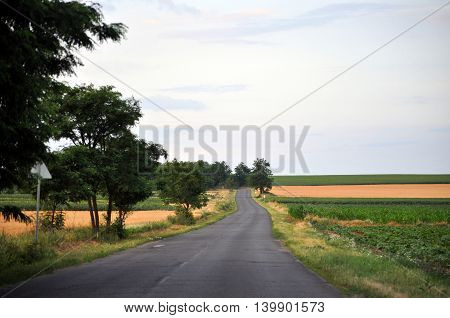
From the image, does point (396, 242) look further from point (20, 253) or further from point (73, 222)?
point (73, 222)

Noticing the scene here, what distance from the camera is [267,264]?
16359 millimetres

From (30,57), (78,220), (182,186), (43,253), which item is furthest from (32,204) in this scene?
(30,57)

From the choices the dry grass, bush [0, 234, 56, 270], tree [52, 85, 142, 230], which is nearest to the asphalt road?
bush [0, 234, 56, 270]

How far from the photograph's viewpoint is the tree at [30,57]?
9.89 meters

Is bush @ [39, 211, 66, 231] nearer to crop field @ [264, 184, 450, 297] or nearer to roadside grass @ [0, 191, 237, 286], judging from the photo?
roadside grass @ [0, 191, 237, 286]

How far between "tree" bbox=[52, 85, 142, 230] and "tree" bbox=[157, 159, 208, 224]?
19914 mm

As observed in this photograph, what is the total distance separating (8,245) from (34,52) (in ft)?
32.0

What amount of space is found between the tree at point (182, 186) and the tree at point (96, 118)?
19914 mm

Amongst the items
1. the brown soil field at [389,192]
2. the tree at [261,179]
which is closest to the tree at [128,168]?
the brown soil field at [389,192]

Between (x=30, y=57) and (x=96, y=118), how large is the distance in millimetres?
17583

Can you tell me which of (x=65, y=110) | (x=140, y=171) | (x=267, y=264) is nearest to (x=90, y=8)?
(x=267, y=264)

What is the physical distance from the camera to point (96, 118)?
89.8 ft
